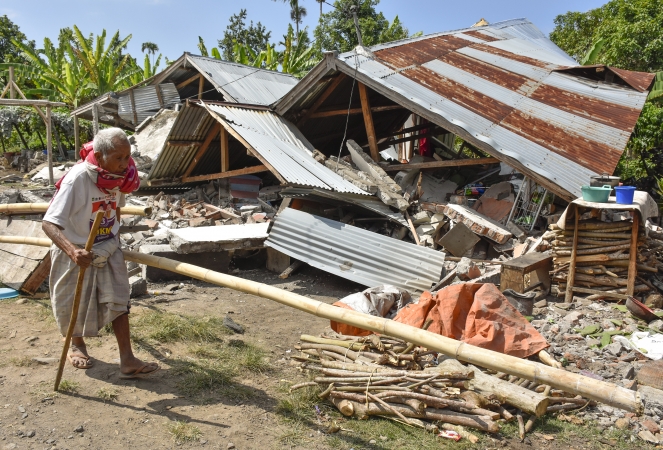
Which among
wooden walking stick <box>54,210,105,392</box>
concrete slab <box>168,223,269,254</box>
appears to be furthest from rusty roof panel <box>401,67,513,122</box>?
wooden walking stick <box>54,210,105,392</box>

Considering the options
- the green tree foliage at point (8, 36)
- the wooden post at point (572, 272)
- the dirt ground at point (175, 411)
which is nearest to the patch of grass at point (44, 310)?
the dirt ground at point (175, 411)

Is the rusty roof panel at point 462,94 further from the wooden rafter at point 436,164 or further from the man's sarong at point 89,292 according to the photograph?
the man's sarong at point 89,292

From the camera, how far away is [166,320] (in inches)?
210

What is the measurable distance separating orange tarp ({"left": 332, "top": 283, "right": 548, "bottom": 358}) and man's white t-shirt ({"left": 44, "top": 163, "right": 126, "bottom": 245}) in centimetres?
248

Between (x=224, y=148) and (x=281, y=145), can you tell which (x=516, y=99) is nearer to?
(x=281, y=145)

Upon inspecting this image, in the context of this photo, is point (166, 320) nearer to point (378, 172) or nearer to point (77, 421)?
point (77, 421)

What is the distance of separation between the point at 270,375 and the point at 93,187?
6.58 feet

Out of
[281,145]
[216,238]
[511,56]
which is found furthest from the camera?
[511,56]

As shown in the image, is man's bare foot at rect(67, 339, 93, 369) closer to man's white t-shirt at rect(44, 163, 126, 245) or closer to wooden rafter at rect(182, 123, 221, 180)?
man's white t-shirt at rect(44, 163, 126, 245)

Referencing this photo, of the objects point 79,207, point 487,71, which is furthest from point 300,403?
point 487,71

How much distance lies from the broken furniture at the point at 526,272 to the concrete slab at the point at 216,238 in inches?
141

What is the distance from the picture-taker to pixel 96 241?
3836 mm

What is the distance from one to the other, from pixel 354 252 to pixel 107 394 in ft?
14.7

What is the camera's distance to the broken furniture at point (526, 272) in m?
6.82
